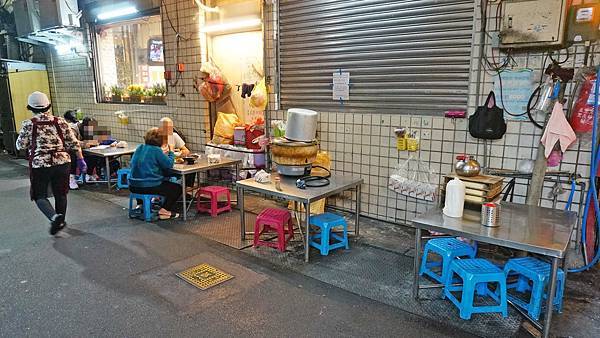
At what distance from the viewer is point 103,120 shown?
27.9ft

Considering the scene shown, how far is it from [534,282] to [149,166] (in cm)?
409

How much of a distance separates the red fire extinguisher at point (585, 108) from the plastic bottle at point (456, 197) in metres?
1.32

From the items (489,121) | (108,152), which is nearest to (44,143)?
(108,152)

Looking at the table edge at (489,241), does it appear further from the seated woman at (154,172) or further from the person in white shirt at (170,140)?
the person in white shirt at (170,140)

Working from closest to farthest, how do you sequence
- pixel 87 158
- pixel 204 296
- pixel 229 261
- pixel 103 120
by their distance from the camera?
pixel 204 296 → pixel 229 261 → pixel 87 158 → pixel 103 120

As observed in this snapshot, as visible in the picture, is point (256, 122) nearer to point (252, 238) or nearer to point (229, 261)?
point (252, 238)

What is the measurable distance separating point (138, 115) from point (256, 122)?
3104 millimetres

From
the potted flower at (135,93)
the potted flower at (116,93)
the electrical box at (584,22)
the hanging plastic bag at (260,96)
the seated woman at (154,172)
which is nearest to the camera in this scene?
the electrical box at (584,22)

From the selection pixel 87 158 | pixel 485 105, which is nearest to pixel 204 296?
pixel 485 105

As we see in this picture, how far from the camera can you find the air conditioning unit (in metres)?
7.79

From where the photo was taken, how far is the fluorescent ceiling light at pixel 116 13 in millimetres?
7161

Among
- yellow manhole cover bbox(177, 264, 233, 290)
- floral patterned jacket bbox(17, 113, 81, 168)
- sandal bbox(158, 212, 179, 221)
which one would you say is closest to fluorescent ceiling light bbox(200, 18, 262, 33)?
floral patterned jacket bbox(17, 113, 81, 168)

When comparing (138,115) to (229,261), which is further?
(138,115)

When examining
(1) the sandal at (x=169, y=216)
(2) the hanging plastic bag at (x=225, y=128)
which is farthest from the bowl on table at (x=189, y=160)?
(2) the hanging plastic bag at (x=225, y=128)
